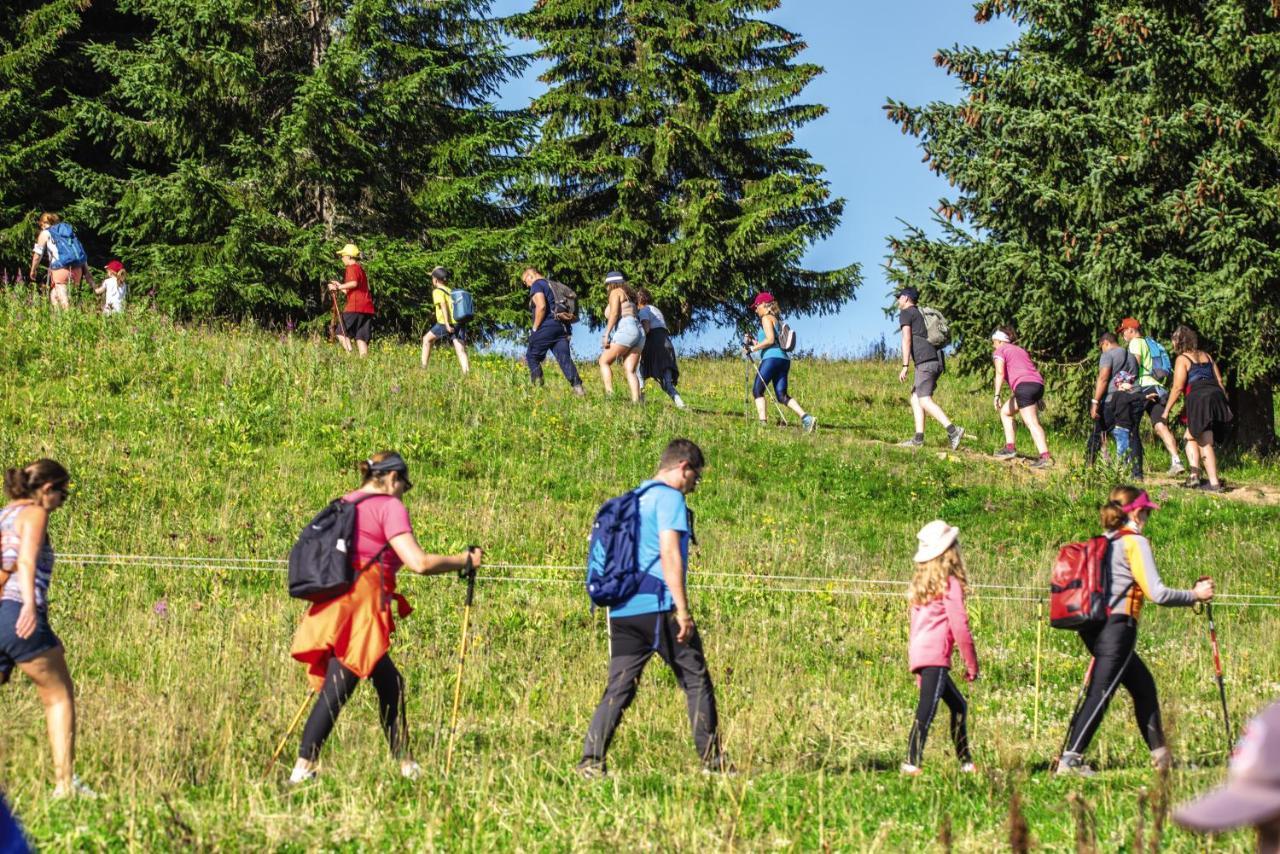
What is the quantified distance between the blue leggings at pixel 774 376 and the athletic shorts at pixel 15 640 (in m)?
12.0

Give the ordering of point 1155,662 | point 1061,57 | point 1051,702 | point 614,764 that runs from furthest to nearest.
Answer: point 1061,57 → point 1155,662 → point 1051,702 → point 614,764

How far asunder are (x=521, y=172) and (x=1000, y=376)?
13290mm

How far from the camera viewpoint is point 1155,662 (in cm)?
1048

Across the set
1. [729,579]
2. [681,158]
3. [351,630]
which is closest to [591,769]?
[351,630]

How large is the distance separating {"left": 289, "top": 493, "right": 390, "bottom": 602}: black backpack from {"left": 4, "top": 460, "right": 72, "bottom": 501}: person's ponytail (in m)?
1.08

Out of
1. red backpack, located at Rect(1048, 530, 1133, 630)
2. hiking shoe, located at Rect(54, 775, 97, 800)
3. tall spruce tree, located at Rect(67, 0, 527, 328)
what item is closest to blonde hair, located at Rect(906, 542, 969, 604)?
red backpack, located at Rect(1048, 530, 1133, 630)

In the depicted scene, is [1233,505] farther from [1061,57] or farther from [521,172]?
[521,172]

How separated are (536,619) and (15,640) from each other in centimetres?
473

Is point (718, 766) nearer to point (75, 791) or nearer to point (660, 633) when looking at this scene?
point (660, 633)

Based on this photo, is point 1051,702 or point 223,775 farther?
point 1051,702

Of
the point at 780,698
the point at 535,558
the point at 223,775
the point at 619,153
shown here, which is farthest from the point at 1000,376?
the point at 619,153

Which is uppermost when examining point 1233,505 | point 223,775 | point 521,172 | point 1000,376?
point 521,172

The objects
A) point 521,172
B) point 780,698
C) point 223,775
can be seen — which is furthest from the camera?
point 521,172

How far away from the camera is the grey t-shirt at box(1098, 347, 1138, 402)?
16.2 m
